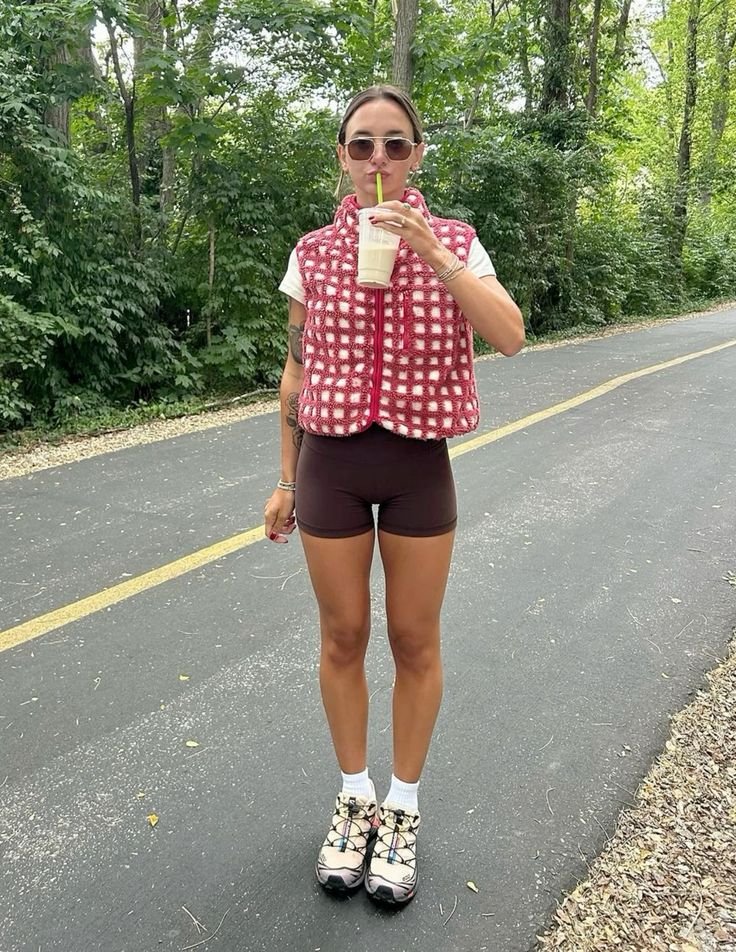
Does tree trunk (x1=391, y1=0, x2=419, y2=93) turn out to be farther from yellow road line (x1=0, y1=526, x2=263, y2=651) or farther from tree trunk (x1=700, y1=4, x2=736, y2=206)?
tree trunk (x1=700, y1=4, x2=736, y2=206)

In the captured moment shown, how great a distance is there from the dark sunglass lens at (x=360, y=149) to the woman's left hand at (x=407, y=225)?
24 cm

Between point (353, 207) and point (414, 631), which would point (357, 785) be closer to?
point (414, 631)

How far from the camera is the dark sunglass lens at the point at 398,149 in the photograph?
189 centimetres

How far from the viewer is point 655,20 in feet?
90.6

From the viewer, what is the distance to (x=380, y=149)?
74.2 inches

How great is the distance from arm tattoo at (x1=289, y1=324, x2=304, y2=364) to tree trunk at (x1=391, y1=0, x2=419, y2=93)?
1017cm

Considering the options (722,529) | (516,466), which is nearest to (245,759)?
(722,529)

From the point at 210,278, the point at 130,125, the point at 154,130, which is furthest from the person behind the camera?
the point at 154,130

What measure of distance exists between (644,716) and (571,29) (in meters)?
16.2

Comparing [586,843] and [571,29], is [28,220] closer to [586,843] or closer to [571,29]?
[586,843]

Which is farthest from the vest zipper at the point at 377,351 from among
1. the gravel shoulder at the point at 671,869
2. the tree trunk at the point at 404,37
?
the tree trunk at the point at 404,37

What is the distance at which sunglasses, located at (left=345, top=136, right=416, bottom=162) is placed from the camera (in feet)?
6.19

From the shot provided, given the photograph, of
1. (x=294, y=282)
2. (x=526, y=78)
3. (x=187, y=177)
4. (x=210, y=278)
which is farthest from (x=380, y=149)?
(x=526, y=78)

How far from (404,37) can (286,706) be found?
34.7ft
